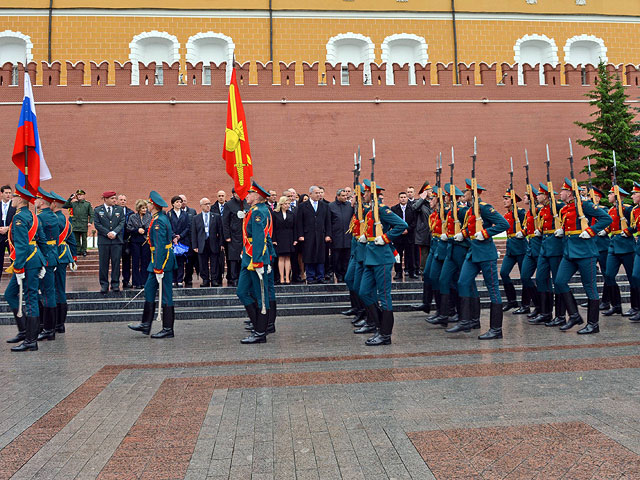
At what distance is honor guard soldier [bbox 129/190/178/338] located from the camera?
26.5 feet


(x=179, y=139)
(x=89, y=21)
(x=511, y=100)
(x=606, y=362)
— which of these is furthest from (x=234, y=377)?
(x=89, y=21)

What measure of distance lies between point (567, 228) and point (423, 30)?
1902 centimetres

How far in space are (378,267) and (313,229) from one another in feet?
13.6

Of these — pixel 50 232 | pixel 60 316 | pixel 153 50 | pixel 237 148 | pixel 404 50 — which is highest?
pixel 404 50

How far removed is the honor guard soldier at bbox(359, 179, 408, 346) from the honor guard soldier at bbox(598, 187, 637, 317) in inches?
153

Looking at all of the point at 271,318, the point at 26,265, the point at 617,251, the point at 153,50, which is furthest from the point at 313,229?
the point at 153,50

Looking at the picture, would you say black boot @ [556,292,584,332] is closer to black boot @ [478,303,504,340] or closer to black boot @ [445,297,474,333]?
black boot @ [478,303,504,340]

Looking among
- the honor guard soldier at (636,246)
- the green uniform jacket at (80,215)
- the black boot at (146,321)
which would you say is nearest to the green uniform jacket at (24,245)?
the black boot at (146,321)

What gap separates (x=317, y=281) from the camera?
11.9 m

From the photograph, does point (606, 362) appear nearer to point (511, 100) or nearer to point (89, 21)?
point (511, 100)

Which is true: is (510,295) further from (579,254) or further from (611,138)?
(611,138)

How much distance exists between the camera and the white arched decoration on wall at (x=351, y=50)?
24672 millimetres

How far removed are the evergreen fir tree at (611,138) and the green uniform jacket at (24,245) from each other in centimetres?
1682

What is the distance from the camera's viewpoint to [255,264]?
7.49 metres
